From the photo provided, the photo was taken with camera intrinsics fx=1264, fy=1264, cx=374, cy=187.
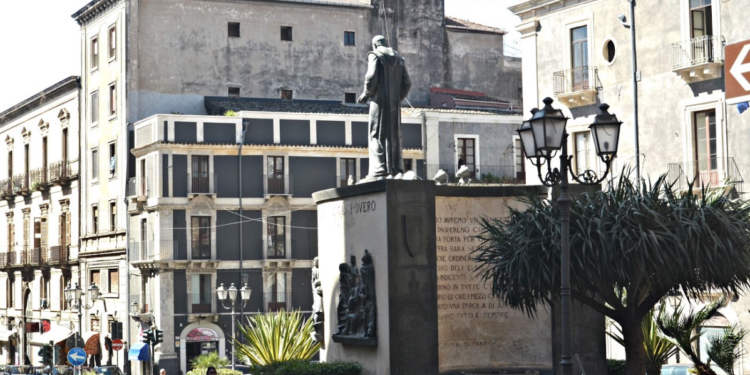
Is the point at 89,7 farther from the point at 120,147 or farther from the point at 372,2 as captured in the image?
the point at 372,2

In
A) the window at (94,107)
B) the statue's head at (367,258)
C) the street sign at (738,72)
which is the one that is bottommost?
the statue's head at (367,258)

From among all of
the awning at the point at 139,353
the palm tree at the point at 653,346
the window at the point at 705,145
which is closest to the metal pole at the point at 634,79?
the window at the point at 705,145

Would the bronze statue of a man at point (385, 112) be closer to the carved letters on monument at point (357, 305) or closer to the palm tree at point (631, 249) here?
the carved letters on monument at point (357, 305)

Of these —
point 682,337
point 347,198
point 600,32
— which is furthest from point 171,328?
point 682,337

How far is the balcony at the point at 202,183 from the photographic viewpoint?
56.1m

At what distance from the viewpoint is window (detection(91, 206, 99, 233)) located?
63.4 metres

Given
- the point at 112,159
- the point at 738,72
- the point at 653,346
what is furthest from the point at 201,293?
the point at 738,72

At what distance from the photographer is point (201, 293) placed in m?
55.9

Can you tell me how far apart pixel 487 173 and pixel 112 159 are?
18.2 metres

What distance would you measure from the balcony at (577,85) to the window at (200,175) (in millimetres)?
24090

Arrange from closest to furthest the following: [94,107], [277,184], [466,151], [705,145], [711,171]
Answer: [711,171]
[705,145]
[277,184]
[466,151]
[94,107]

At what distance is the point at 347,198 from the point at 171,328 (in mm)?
35415

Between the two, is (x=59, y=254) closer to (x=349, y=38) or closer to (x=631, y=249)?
(x=349, y=38)

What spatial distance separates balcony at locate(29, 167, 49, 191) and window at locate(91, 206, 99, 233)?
21.7 ft
